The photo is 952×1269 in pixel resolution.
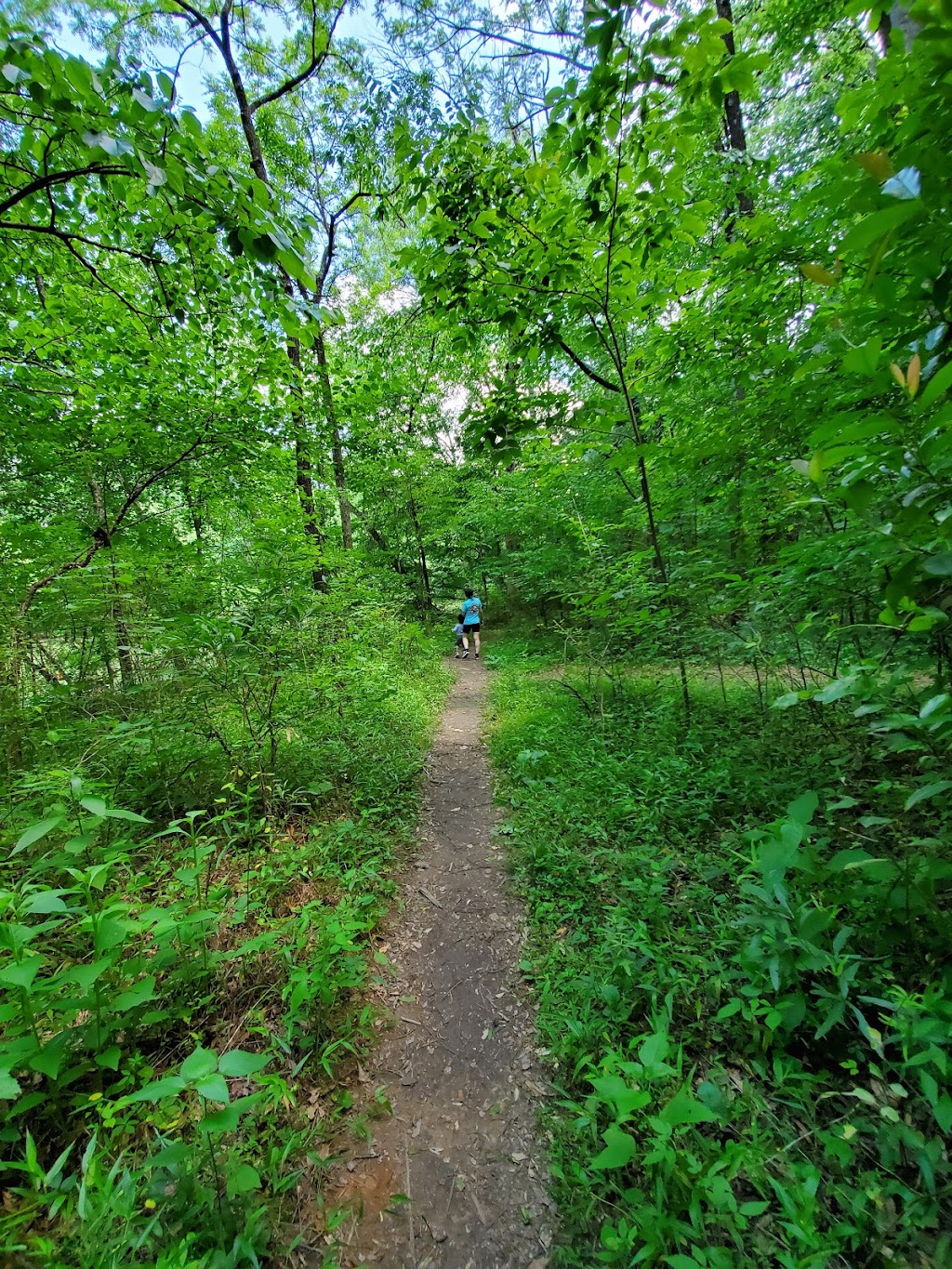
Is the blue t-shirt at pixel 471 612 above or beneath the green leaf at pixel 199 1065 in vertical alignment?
above

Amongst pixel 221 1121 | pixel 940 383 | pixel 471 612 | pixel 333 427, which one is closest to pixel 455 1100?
pixel 221 1121

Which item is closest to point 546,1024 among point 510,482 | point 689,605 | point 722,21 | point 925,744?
point 925,744

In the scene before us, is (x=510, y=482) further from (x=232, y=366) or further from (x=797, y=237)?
(x=797, y=237)

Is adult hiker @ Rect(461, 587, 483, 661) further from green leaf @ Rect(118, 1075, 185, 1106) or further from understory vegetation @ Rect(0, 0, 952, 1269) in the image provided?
green leaf @ Rect(118, 1075, 185, 1106)

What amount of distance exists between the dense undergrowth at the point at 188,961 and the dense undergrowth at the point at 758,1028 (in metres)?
1.07

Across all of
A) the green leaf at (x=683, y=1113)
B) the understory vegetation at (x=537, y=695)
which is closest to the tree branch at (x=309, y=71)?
the understory vegetation at (x=537, y=695)

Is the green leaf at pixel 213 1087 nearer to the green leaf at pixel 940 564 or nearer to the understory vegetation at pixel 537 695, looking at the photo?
the understory vegetation at pixel 537 695

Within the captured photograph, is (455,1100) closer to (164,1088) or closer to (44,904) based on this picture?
(164,1088)

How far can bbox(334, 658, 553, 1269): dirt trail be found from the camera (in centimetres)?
152

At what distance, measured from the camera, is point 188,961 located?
2.17 metres

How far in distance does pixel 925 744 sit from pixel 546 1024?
2.12 metres

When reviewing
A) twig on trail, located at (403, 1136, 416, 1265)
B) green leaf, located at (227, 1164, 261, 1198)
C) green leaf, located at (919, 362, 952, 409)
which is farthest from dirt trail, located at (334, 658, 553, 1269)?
green leaf, located at (919, 362, 952, 409)

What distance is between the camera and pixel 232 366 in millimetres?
5285

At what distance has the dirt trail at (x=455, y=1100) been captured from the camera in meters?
1.52
